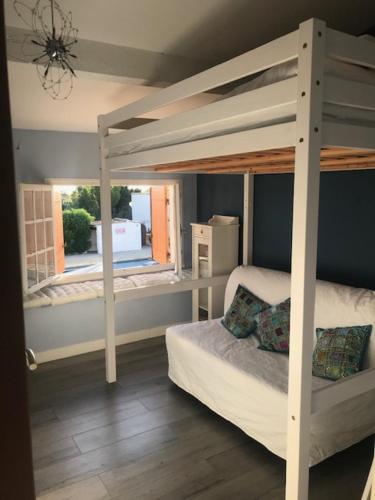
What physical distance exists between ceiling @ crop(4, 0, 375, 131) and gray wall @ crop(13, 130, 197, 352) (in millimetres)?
819

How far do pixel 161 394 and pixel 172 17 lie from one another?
8.36ft

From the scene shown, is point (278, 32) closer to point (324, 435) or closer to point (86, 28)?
point (86, 28)

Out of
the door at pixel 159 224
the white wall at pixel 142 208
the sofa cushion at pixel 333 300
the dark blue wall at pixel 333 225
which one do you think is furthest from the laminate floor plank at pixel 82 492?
the white wall at pixel 142 208

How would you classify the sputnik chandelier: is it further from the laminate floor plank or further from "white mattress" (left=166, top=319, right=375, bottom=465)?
the laminate floor plank

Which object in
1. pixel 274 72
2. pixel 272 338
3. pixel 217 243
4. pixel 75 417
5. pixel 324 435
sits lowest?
pixel 75 417

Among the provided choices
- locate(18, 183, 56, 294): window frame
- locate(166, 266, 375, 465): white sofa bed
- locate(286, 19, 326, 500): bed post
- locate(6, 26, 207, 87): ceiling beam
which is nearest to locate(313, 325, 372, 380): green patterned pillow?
locate(166, 266, 375, 465): white sofa bed

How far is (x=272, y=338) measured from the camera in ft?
9.39

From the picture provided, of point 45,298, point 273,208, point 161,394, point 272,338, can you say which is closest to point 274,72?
point 272,338

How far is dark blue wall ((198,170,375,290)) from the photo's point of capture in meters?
2.85

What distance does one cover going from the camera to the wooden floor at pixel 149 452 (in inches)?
84.0

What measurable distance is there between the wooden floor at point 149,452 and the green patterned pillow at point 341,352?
0.49 meters

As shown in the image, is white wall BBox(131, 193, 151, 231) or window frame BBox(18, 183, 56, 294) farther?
white wall BBox(131, 193, 151, 231)

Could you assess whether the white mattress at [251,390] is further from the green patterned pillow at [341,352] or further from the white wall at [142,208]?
the white wall at [142,208]

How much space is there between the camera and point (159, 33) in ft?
7.67
